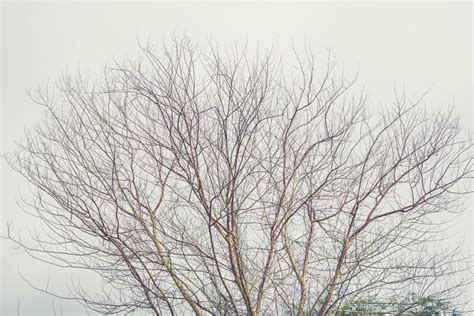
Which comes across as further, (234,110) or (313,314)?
(313,314)

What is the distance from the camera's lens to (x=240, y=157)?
3.82 m

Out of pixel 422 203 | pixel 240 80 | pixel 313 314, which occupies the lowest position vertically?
pixel 313 314

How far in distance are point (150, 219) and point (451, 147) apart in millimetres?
2272

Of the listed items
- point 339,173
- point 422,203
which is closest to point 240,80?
point 339,173

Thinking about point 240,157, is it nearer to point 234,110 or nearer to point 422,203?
point 234,110

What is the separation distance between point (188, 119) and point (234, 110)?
313 millimetres

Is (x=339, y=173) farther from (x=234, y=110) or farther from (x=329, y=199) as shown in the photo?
(x=234, y=110)

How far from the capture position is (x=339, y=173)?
426 cm

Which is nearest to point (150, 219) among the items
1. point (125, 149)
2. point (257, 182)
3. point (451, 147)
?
point (125, 149)

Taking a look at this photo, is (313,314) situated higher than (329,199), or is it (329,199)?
(329,199)

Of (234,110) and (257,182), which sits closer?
(234,110)

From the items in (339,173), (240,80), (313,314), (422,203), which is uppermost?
(240,80)

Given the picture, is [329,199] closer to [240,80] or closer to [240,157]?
[240,157]

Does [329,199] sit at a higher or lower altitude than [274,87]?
lower
